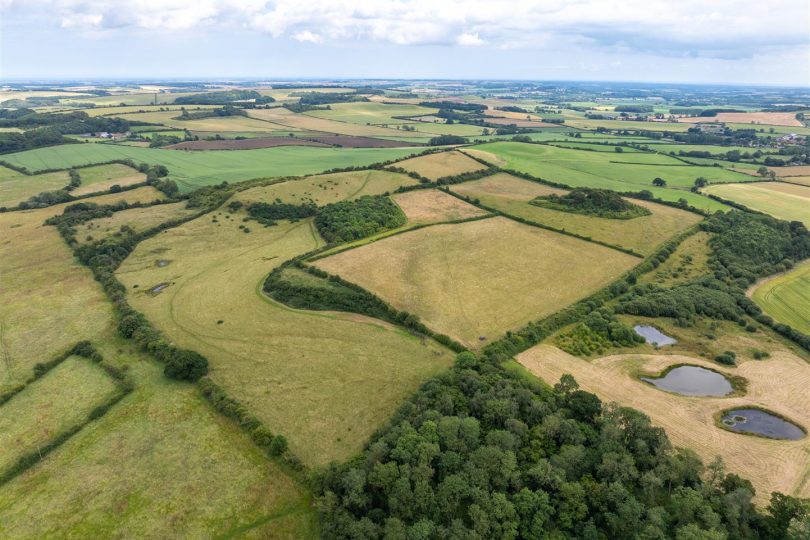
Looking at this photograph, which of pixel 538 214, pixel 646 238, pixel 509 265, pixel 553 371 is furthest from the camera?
pixel 538 214

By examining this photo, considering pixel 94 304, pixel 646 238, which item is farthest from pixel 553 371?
pixel 94 304

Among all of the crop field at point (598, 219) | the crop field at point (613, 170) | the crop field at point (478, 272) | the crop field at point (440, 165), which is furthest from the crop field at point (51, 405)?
the crop field at point (613, 170)

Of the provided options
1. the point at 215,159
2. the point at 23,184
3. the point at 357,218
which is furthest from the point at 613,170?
the point at 23,184

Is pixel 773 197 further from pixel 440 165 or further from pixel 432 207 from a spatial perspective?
pixel 432 207

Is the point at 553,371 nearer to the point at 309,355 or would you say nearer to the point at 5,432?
the point at 309,355

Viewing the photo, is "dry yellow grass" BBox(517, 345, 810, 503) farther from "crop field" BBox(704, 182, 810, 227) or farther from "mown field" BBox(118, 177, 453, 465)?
"crop field" BBox(704, 182, 810, 227)

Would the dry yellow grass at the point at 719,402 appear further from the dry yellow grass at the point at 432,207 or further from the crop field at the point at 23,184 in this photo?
the crop field at the point at 23,184
